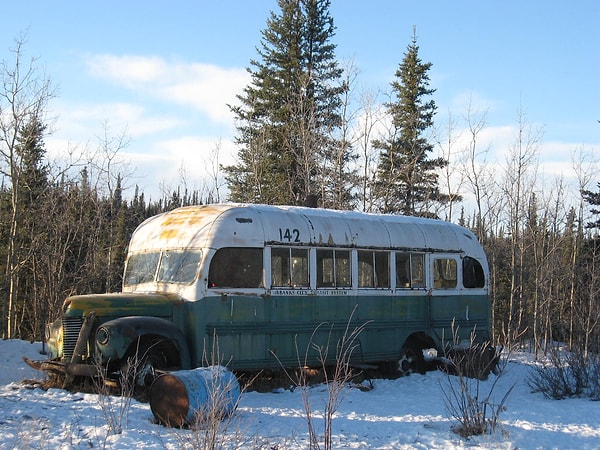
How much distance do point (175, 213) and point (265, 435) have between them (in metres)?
5.30

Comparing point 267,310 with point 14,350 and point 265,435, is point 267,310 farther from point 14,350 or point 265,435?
point 14,350

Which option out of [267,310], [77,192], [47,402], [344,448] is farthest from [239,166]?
[344,448]

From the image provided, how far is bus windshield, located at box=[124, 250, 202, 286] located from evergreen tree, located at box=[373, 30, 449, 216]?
18668mm

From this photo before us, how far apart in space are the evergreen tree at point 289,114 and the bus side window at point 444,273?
13002mm

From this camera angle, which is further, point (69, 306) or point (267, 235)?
point (267, 235)

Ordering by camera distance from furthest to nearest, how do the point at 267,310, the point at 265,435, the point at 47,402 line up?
the point at 267,310 < the point at 47,402 < the point at 265,435

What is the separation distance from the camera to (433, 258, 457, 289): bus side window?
1352cm

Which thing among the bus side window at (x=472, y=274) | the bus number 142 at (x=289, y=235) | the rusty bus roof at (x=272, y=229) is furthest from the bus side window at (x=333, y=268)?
the bus side window at (x=472, y=274)

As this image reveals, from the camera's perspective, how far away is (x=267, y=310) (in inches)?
429

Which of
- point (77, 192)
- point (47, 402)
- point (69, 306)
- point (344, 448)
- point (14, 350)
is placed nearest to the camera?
point (344, 448)

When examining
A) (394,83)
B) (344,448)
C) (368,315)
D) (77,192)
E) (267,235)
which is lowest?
(344,448)

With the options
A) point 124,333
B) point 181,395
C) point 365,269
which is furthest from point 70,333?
point 365,269

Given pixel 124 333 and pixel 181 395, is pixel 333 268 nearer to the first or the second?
pixel 124 333

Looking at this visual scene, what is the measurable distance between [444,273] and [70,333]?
24.7 feet
